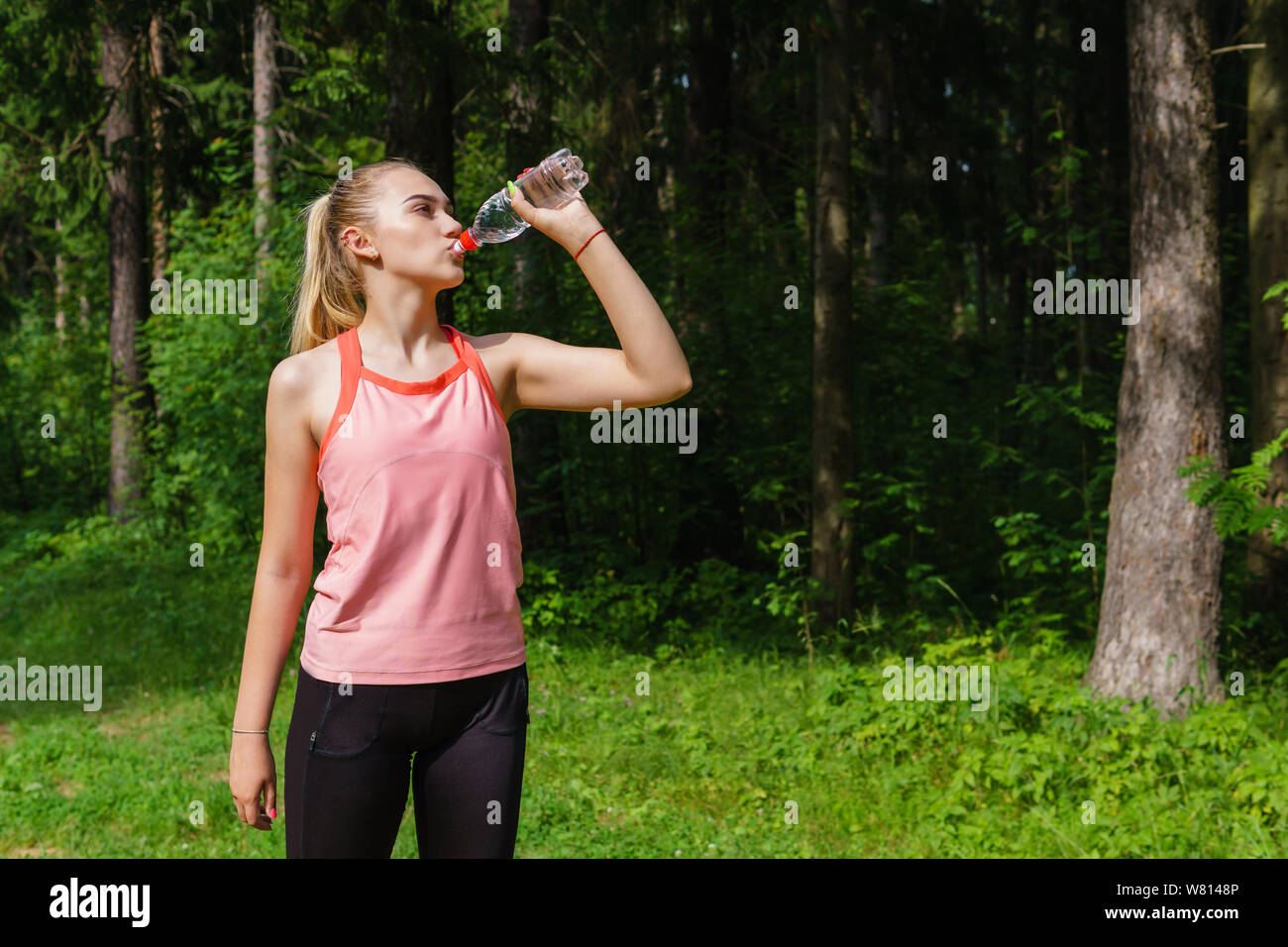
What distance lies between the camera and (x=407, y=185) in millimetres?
2512

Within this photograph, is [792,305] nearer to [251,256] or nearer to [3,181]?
[251,256]

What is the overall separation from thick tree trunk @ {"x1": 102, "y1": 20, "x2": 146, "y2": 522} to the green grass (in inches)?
343

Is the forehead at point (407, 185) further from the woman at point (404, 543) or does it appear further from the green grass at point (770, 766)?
the green grass at point (770, 766)

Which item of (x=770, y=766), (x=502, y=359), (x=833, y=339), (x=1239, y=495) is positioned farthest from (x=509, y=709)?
(x=833, y=339)

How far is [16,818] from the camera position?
618 centimetres

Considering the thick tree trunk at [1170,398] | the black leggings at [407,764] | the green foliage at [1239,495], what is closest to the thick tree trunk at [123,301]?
the thick tree trunk at [1170,398]

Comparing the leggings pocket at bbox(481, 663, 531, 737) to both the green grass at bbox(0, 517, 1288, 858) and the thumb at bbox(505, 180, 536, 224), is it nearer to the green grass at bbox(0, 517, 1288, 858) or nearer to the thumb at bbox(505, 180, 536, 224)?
the thumb at bbox(505, 180, 536, 224)

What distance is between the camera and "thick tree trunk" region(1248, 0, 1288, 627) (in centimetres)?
734

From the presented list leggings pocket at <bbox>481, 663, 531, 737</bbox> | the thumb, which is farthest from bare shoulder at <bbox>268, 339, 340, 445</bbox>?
leggings pocket at <bbox>481, 663, 531, 737</bbox>

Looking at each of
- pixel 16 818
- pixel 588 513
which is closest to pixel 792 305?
pixel 588 513

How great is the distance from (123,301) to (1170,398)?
15451 mm

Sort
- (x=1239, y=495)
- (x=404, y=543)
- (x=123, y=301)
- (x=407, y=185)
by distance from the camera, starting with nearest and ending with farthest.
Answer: (x=404, y=543), (x=407, y=185), (x=1239, y=495), (x=123, y=301)

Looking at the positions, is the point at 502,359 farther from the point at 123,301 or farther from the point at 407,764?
the point at 123,301

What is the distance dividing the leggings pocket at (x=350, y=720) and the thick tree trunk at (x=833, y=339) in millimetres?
7254
